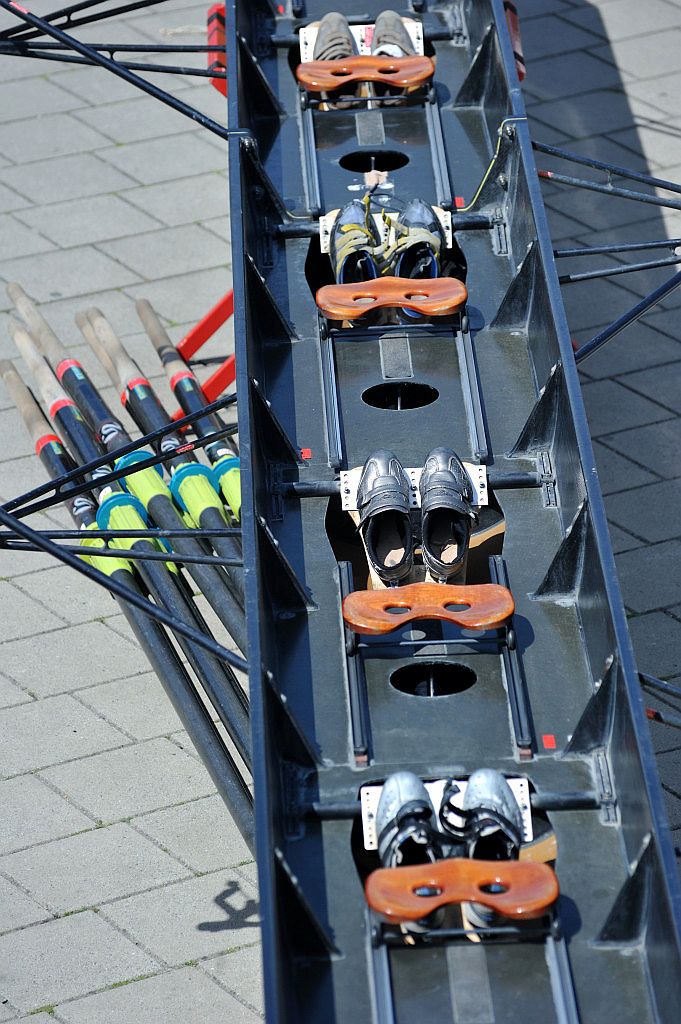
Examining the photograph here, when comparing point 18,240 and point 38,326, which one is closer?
point 38,326

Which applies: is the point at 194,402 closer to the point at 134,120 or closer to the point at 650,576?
the point at 650,576

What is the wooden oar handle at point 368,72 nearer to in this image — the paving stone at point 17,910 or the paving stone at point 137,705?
the paving stone at point 137,705

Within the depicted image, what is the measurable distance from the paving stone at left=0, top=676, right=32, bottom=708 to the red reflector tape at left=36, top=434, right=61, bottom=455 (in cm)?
161

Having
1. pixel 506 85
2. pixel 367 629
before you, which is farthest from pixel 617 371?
pixel 367 629

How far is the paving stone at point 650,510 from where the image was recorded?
8391 mm

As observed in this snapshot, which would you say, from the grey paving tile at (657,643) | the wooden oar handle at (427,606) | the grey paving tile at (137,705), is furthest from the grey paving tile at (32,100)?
the wooden oar handle at (427,606)

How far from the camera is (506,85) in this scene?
7922 millimetres

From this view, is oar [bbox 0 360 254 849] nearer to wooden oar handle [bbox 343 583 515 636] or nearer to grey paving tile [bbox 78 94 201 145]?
wooden oar handle [bbox 343 583 515 636]

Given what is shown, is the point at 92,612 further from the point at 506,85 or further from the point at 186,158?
the point at 186,158

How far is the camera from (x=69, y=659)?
7816mm

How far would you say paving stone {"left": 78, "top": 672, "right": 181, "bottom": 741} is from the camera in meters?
7.43

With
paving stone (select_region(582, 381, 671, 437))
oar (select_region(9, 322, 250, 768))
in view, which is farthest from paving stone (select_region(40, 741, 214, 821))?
paving stone (select_region(582, 381, 671, 437))

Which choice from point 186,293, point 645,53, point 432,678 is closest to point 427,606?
point 432,678

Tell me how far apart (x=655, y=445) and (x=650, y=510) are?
2.03 feet
